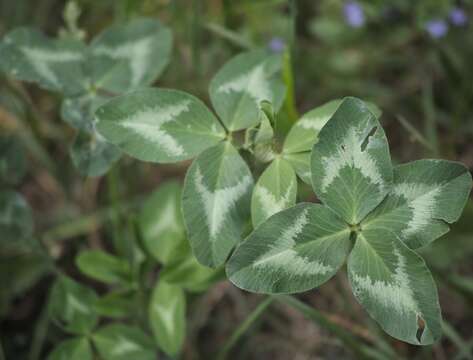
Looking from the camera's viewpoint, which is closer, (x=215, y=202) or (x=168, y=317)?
(x=215, y=202)

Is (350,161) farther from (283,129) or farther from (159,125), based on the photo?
(283,129)

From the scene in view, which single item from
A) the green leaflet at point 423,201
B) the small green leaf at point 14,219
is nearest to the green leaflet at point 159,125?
the green leaflet at point 423,201

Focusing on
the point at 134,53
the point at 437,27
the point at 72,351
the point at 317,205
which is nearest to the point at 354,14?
the point at 437,27

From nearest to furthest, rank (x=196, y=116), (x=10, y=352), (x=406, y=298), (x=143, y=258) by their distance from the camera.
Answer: (x=406, y=298)
(x=196, y=116)
(x=143, y=258)
(x=10, y=352)

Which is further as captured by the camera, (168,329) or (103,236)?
(103,236)

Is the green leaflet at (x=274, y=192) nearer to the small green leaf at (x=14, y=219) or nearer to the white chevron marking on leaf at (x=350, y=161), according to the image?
the white chevron marking on leaf at (x=350, y=161)

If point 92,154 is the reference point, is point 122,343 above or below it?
below

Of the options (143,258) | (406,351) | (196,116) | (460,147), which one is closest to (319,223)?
(196,116)

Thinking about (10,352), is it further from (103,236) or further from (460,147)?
(460,147)
